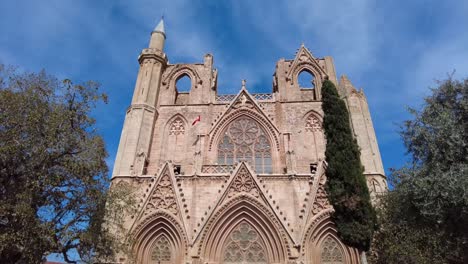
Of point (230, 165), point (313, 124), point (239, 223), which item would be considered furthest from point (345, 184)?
point (313, 124)

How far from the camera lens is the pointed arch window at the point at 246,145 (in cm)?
1922

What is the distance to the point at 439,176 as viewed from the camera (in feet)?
26.7

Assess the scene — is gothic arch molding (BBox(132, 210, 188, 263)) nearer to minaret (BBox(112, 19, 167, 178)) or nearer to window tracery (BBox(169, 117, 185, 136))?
minaret (BBox(112, 19, 167, 178))

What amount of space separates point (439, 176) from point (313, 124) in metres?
12.5

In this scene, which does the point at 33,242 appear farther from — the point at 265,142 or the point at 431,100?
the point at 265,142

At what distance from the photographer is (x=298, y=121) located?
20453 mm

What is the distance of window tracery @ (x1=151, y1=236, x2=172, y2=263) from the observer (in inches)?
599

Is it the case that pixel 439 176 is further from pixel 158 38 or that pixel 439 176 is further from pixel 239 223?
pixel 158 38

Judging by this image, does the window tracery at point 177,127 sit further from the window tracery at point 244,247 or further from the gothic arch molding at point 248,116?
the window tracery at point 244,247

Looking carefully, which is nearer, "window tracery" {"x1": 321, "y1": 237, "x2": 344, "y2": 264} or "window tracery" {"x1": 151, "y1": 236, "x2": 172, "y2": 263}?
"window tracery" {"x1": 321, "y1": 237, "x2": 344, "y2": 264}

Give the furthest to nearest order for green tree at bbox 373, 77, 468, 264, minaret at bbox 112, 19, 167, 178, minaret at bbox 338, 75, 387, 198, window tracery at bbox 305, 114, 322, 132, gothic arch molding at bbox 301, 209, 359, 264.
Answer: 1. window tracery at bbox 305, 114, 322, 132
2. minaret at bbox 112, 19, 167, 178
3. minaret at bbox 338, 75, 387, 198
4. gothic arch molding at bbox 301, 209, 359, 264
5. green tree at bbox 373, 77, 468, 264

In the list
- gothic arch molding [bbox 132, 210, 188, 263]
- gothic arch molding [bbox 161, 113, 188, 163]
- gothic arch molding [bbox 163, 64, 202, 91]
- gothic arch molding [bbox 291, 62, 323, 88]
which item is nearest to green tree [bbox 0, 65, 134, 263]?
gothic arch molding [bbox 132, 210, 188, 263]

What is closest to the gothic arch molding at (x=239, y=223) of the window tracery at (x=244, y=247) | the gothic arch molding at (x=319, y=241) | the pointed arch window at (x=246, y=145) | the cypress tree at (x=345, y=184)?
the window tracery at (x=244, y=247)

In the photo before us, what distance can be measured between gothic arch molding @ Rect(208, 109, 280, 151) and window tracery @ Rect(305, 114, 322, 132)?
7.53 ft
